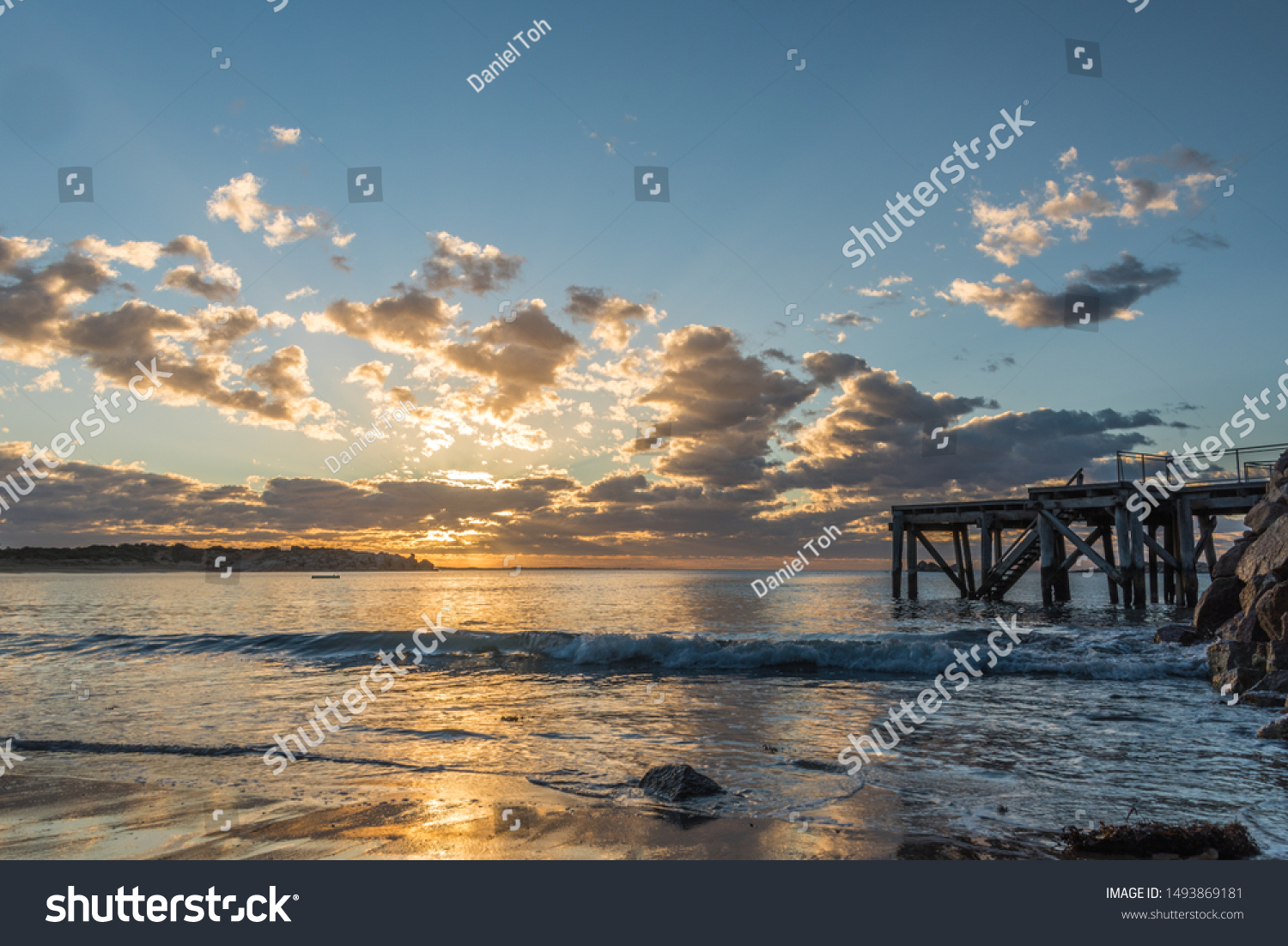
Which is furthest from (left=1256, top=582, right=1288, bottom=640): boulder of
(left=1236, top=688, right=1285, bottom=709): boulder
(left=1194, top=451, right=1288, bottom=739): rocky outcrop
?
(left=1236, top=688, right=1285, bottom=709): boulder

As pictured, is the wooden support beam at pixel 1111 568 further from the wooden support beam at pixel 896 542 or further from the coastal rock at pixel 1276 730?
the coastal rock at pixel 1276 730

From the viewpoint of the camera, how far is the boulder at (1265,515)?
48.8 ft

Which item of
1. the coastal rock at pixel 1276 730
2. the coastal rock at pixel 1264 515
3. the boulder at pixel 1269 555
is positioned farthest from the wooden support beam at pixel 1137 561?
the coastal rock at pixel 1276 730

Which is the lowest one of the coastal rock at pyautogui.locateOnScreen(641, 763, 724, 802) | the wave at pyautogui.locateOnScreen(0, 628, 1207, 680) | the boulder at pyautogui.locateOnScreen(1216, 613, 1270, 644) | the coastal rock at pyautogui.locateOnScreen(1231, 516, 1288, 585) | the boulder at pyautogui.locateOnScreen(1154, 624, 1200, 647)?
the wave at pyautogui.locateOnScreen(0, 628, 1207, 680)

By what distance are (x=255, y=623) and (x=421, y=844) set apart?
34.8m

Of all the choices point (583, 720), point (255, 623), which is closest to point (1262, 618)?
point (583, 720)

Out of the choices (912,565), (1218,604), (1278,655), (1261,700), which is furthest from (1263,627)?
(912,565)

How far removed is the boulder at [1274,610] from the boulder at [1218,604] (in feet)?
17.1

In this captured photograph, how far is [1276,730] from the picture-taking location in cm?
898

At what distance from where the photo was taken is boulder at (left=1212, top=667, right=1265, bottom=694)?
11898mm

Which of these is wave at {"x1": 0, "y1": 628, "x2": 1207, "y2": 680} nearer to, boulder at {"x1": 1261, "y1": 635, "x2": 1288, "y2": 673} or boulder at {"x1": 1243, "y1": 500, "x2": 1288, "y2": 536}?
boulder at {"x1": 1243, "y1": 500, "x2": 1288, "y2": 536}

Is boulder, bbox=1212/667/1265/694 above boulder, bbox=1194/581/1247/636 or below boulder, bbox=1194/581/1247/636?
below
